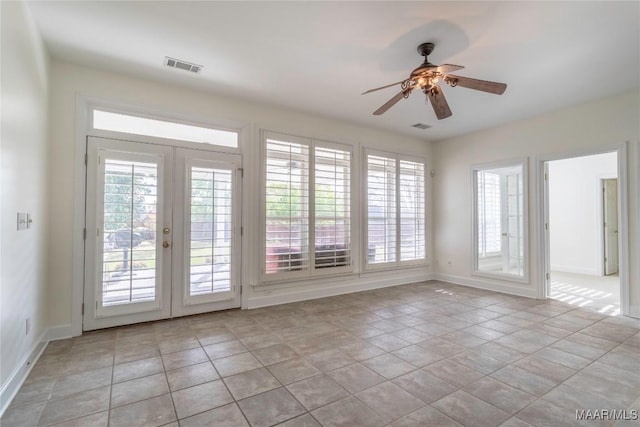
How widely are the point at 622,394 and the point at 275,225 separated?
12.3ft

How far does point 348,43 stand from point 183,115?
2233 millimetres

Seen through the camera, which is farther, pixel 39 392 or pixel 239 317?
pixel 239 317

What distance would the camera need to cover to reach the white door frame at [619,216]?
3932 mm

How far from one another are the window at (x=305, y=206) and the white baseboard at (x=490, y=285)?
2.28 metres

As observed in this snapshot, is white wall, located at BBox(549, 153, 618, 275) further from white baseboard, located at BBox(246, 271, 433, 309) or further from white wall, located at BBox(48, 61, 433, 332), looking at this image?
white wall, located at BBox(48, 61, 433, 332)

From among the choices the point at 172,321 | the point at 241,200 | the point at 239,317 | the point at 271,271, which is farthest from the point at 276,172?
the point at 172,321

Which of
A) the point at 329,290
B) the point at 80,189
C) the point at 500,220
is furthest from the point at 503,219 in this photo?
the point at 80,189

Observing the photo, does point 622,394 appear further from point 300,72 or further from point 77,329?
point 77,329

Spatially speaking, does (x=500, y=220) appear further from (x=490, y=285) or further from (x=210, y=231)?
(x=210, y=231)

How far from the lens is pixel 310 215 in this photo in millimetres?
4711

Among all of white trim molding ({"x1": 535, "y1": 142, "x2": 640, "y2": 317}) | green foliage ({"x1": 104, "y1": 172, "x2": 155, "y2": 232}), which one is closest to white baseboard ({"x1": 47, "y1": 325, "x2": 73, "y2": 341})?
green foliage ({"x1": 104, "y1": 172, "x2": 155, "y2": 232})

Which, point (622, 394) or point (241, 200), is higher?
point (241, 200)

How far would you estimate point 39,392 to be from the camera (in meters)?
2.16

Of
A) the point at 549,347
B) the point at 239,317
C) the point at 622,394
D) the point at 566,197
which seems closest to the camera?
the point at 622,394
